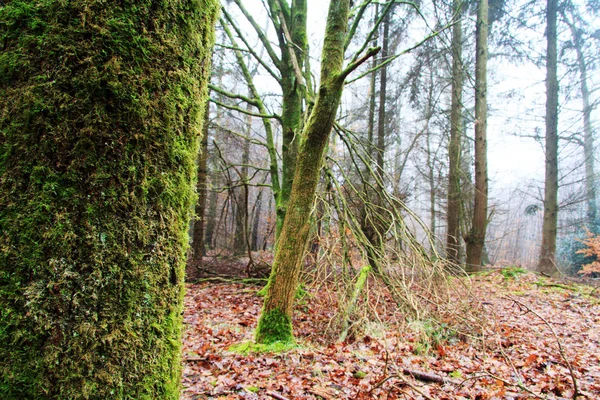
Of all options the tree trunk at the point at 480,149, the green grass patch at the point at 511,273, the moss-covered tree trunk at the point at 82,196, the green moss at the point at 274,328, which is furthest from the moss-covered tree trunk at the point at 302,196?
the green grass patch at the point at 511,273

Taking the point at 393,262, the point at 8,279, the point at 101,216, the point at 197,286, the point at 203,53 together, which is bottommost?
the point at 197,286

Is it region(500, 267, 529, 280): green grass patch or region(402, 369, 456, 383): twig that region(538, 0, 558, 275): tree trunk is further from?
region(402, 369, 456, 383): twig

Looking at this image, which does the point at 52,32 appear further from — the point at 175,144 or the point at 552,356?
the point at 552,356

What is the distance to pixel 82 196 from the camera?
0.82 metres

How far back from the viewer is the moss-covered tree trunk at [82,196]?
30.6 inches

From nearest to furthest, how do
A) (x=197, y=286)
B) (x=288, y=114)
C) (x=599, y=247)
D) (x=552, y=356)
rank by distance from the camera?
(x=552, y=356) < (x=288, y=114) < (x=197, y=286) < (x=599, y=247)

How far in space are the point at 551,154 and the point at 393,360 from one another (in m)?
11.9

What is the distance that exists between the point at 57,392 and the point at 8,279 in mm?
293

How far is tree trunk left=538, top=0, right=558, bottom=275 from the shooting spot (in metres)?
10.8

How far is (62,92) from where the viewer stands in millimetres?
821

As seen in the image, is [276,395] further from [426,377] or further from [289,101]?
[289,101]

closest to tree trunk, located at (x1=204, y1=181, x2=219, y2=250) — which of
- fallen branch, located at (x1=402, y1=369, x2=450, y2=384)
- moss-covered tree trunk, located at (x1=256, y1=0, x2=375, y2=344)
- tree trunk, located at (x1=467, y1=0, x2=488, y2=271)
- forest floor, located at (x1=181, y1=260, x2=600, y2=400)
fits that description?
forest floor, located at (x1=181, y1=260, x2=600, y2=400)

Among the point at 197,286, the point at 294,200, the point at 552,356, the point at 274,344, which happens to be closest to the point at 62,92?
the point at 294,200

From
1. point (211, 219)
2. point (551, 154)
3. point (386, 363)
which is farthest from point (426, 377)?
point (211, 219)
